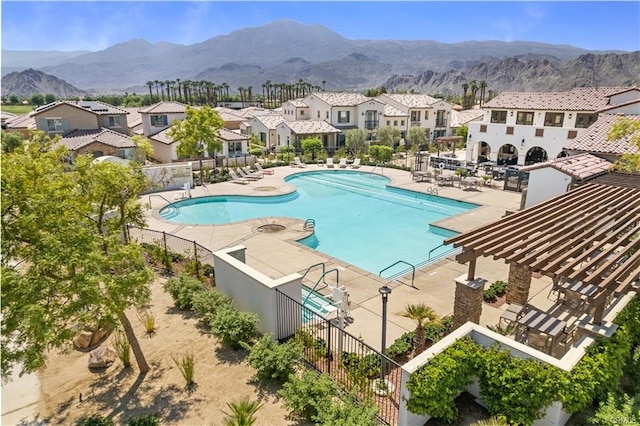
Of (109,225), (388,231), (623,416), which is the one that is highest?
(109,225)

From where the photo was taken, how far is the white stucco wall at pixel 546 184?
16328 mm

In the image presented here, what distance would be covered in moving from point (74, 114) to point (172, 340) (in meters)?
34.5

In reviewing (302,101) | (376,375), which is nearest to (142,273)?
(376,375)

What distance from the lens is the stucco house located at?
34.8m

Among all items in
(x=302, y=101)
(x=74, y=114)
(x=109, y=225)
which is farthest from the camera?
(x=302, y=101)

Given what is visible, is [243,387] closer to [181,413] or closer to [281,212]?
[181,413]

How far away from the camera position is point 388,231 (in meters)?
21.6

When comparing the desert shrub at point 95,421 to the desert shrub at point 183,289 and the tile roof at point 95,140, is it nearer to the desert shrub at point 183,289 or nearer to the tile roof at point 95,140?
the desert shrub at point 183,289

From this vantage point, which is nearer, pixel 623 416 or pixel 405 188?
pixel 623 416

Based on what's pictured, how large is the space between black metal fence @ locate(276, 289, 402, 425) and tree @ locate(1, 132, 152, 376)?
364 centimetres

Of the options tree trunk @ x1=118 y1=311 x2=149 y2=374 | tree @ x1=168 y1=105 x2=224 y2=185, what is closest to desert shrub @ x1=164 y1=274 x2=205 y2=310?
tree trunk @ x1=118 y1=311 x2=149 y2=374

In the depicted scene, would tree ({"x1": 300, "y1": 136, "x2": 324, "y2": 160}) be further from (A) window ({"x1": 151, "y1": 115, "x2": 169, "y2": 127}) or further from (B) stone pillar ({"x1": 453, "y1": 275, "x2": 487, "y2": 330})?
(B) stone pillar ({"x1": 453, "y1": 275, "x2": 487, "y2": 330})

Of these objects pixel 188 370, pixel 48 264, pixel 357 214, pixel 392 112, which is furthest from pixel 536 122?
pixel 48 264

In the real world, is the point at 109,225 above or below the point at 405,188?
above
